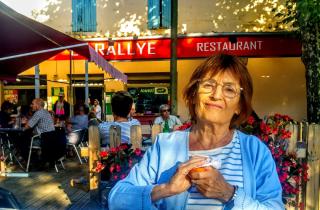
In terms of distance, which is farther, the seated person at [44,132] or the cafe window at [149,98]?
the cafe window at [149,98]

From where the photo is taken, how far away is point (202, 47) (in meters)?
13.0

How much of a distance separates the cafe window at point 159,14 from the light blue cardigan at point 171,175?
13.0 meters

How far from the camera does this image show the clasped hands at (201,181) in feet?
4.66

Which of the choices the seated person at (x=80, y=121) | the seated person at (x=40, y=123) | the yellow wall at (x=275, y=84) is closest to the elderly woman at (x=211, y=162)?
the seated person at (x=40, y=123)

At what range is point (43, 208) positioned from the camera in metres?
5.44

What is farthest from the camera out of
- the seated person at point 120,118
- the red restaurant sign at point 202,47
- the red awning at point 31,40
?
the red restaurant sign at point 202,47

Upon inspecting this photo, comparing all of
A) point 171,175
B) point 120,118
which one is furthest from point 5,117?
point 171,175

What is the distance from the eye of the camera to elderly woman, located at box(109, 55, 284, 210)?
1489 millimetres

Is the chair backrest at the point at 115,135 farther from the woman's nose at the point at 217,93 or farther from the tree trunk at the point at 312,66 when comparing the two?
the tree trunk at the point at 312,66

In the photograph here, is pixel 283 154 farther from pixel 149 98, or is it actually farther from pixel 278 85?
pixel 149 98

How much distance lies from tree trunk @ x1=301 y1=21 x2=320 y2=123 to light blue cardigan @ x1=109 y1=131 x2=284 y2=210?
6883 millimetres

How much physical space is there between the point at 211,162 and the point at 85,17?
563 inches

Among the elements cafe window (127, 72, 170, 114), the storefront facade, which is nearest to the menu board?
the storefront facade

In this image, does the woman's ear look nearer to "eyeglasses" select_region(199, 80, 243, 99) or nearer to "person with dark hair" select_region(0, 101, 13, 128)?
"eyeglasses" select_region(199, 80, 243, 99)
